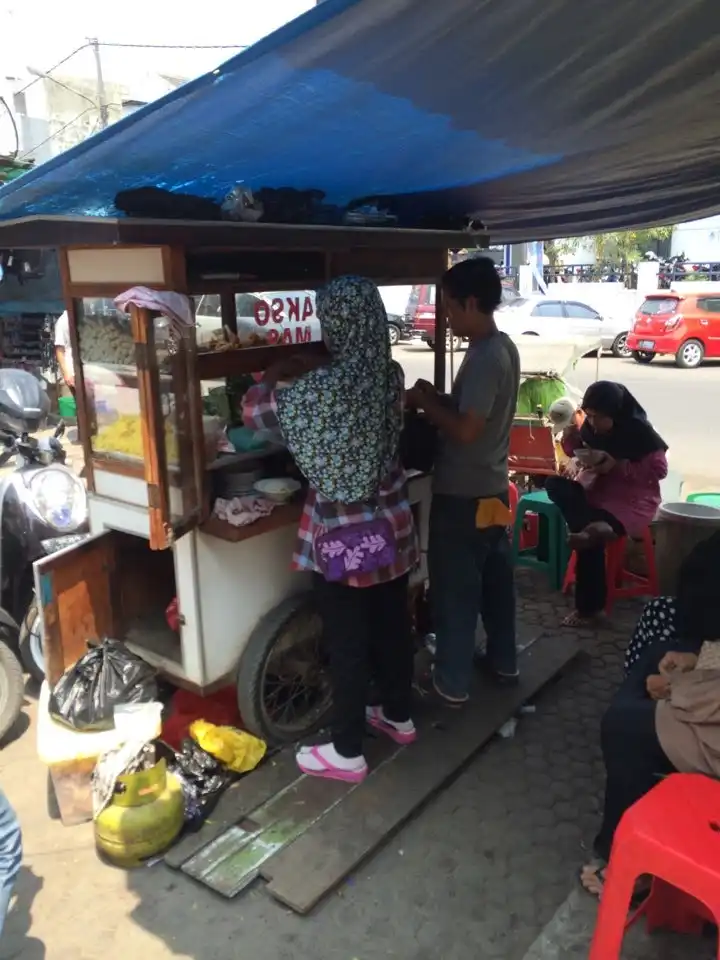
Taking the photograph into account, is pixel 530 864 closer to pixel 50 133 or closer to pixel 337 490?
pixel 337 490

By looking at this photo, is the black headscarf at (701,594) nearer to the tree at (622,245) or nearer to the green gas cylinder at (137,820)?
the green gas cylinder at (137,820)

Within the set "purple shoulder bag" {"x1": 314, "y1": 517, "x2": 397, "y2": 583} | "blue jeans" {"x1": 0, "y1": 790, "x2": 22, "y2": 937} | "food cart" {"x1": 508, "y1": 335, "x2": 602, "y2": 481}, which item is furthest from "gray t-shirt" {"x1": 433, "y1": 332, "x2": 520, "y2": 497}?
"food cart" {"x1": 508, "y1": 335, "x2": 602, "y2": 481}

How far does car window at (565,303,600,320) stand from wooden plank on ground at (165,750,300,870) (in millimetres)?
14466

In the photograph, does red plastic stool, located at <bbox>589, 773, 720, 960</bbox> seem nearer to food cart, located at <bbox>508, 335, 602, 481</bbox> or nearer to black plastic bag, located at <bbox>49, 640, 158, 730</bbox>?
black plastic bag, located at <bbox>49, 640, 158, 730</bbox>

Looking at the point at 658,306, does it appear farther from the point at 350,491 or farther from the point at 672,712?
the point at 672,712

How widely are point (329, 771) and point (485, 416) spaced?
1380mm

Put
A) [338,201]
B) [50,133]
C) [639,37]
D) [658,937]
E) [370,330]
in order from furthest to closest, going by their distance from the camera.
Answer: [50,133], [338,201], [370,330], [658,937], [639,37]

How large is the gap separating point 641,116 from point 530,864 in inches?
92.2

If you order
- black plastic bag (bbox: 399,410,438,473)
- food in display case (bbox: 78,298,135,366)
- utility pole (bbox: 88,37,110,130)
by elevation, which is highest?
utility pole (bbox: 88,37,110,130)

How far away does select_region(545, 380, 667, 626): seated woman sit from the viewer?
3.98 meters

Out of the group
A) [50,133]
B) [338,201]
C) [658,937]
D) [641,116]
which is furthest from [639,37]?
[50,133]

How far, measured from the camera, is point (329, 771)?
2812 mm

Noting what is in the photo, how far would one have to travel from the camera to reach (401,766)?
2.87m

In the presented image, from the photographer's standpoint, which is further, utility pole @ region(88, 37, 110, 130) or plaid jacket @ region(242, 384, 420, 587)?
utility pole @ region(88, 37, 110, 130)
